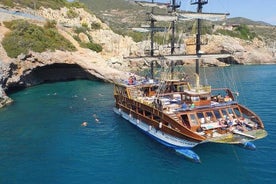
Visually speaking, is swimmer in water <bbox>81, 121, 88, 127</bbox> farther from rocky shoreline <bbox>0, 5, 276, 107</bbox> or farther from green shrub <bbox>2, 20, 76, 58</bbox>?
green shrub <bbox>2, 20, 76, 58</bbox>

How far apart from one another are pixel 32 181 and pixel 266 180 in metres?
15.8

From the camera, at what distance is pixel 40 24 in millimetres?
65500

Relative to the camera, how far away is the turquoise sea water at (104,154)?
2091 cm

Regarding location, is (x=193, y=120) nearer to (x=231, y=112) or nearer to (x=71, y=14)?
(x=231, y=112)

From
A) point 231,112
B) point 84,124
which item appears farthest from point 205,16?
point 84,124

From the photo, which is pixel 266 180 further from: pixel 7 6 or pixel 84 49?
pixel 7 6

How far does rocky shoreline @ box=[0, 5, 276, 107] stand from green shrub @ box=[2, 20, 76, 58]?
3.53ft

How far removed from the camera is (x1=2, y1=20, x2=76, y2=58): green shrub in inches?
2016

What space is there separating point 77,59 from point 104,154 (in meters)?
39.9

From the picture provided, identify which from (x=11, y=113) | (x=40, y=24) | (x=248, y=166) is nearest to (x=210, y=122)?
(x=248, y=166)

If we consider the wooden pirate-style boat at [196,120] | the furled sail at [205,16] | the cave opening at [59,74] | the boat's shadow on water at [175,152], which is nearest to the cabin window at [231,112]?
the wooden pirate-style boat at [196,120]

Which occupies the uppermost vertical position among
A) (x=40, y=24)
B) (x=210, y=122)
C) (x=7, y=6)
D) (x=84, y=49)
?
(x=7, y=6)

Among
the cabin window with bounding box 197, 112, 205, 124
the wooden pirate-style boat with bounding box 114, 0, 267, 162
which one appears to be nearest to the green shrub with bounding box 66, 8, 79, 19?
the wooden pirate-style boat with bounding box 114, 0, 267, 162

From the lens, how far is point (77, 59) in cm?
6188
